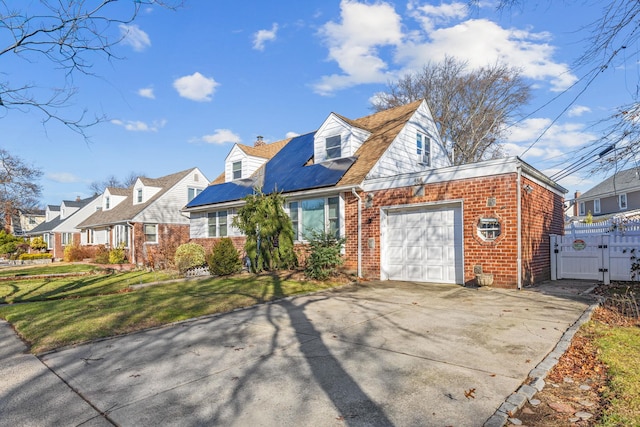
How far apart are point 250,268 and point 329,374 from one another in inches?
436

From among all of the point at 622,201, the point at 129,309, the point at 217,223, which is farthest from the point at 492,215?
the point at 622,201

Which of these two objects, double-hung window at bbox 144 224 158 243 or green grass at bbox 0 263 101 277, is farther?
double-hung window at bbox 144 224 158 243

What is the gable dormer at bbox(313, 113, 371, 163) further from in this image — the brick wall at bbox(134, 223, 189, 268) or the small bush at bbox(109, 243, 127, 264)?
the small bush at bbox(109, 243, 127, 264)

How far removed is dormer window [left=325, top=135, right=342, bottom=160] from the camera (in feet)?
52.9

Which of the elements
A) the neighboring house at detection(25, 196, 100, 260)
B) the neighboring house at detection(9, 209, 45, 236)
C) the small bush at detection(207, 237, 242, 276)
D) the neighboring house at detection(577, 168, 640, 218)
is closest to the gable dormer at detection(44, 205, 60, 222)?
the neighboring house at detection(25, 196, 100, 260)

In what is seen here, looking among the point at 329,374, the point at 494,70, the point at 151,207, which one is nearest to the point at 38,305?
the point at 329,374

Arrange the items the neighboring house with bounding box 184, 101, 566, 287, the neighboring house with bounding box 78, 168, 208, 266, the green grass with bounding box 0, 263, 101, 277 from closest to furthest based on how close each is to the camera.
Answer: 1. the neighboring house with bounding box 184, 101, 566, 287
2. the green grass with bounding box 0, 263, 101, 277
3. the neighboring house with bounding box 78, 168, 208, 266

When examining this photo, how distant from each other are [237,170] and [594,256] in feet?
53.9

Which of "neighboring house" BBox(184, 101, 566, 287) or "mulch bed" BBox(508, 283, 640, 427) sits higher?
"neighboring house" BBox(184, 101, 566, 287)

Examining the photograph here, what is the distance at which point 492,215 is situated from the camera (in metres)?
10.2

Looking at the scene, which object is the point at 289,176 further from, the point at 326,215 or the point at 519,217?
the point at 519,217

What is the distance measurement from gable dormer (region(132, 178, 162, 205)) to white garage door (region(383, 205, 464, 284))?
74.6 ft

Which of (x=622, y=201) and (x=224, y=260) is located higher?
(x=622, y=201)

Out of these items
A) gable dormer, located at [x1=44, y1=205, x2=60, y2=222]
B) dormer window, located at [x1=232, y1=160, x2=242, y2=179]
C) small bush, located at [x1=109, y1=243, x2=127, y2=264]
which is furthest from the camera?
gable dormer, located at [x1=44, y1=205, x2=60, y2=222]
